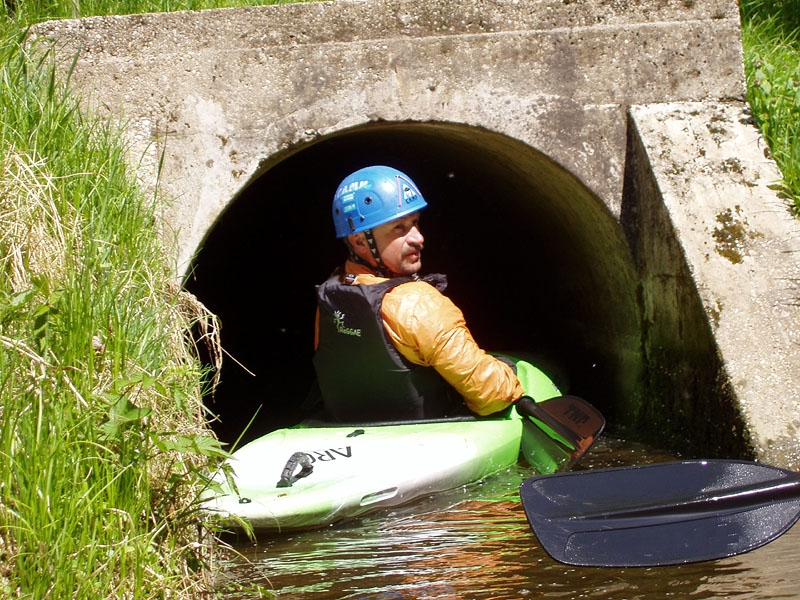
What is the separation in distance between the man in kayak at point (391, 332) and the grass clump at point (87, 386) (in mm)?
784

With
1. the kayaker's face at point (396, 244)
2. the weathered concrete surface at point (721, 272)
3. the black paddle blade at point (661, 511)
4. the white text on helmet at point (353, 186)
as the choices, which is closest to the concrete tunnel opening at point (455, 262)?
the white text on helmet at point (353, 186)

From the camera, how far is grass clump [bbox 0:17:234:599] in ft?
7.47

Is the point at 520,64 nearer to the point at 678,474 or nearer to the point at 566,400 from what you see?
the point at 566,400

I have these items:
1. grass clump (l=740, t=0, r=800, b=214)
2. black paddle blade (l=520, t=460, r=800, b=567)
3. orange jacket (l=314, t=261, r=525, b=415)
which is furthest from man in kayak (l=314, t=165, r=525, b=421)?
grass clump (l=740, t=0, r=800, b=214)

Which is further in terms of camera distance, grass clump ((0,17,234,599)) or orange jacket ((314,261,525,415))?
orange jacket ((314,261,525,415))

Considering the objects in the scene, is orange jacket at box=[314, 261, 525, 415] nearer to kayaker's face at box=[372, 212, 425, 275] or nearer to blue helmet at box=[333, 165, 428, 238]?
kayaker's face at box=[372, 212, 425, 275]

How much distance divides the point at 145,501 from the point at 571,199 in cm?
334

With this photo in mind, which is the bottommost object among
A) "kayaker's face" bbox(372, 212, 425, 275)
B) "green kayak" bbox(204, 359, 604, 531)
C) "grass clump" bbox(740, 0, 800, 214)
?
"green kayak" bbox(204, 359, 604, 531)

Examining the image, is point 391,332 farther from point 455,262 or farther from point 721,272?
point 455,262

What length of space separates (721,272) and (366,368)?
1.72 m

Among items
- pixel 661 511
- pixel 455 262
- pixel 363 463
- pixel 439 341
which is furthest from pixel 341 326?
pixel 455 262

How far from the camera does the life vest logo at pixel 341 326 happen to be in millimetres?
4180

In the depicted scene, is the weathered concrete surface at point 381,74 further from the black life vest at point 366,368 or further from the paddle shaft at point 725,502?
the paddle shaft at point 725,502

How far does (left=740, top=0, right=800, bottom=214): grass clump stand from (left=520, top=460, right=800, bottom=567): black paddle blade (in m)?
1.76
